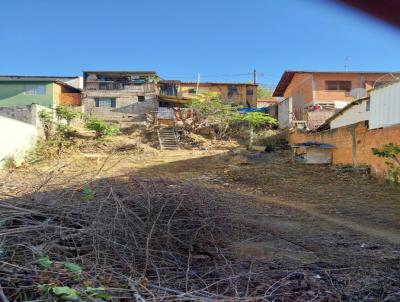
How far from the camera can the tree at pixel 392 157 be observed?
10.2m

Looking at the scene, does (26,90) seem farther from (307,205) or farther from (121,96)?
(307,205)

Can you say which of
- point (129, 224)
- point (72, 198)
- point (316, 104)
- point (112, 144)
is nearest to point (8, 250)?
point (129, 224)

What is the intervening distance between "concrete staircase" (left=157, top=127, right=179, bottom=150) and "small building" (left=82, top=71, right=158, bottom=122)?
695cm

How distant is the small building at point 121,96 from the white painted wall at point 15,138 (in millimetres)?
11276

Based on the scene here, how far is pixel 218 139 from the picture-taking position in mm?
23859

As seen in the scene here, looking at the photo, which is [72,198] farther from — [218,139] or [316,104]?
[316,104]

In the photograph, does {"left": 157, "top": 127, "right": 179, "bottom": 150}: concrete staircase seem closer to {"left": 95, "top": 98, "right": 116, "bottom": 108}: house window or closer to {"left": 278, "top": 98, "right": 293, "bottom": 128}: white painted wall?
{"left": 278, "top": 98, "right": 293, "bottom": 128}: white painted wall

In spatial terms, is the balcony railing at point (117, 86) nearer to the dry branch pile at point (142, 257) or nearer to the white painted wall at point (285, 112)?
the white painted wall at point (285, 112)

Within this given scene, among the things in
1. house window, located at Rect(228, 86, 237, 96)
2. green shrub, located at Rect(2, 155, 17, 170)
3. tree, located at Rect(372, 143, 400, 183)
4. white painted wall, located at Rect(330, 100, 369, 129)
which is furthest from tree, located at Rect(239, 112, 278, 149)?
house window, located at Rect(228, 86, 237, 96)

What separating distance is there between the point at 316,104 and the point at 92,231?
2296cm

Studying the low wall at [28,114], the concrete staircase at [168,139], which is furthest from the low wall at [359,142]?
the low wall at [28,114]

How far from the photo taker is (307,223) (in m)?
7.41

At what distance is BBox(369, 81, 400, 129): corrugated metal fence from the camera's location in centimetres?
1162

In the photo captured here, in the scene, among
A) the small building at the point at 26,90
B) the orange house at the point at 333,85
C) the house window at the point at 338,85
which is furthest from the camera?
the small building at the point at 26,90
